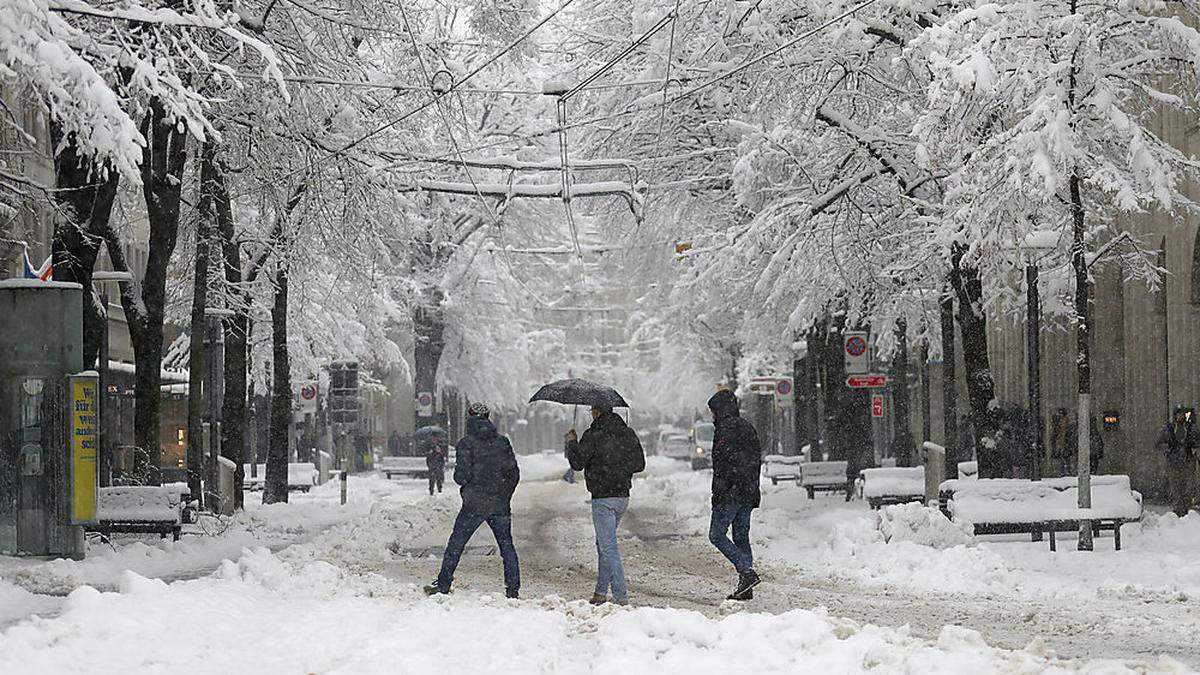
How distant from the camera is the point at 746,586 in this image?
50.2 ft

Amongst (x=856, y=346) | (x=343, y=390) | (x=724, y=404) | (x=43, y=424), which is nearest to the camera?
(x=724, y=404)

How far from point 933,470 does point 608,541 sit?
40.6 ft

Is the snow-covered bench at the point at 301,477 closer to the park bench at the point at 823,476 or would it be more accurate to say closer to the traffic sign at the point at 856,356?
the park bench at the point at 823,476

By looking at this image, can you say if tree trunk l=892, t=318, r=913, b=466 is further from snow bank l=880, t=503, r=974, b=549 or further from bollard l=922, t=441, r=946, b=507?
snow bank l=880, t=503, r=974, b=549

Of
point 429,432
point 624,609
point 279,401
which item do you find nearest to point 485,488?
point 624,609

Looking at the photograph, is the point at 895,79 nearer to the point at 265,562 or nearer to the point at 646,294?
the point at 265,562

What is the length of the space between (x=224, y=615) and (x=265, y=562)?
276 cm

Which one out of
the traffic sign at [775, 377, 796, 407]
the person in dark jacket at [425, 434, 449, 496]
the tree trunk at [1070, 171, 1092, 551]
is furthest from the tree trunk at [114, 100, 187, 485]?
the traffic sign at [775, 377, 796, 407]

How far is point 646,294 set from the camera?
53812mm

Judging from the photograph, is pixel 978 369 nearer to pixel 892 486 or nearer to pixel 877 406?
pixel 892 486

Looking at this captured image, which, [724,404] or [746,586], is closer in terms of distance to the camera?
[746,586]

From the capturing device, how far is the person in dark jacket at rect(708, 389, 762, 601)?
15352 mm

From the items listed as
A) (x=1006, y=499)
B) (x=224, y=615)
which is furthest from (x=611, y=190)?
(x=224, y=615)

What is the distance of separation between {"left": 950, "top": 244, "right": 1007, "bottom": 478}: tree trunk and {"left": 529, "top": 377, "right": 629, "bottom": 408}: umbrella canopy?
8.39 meters
